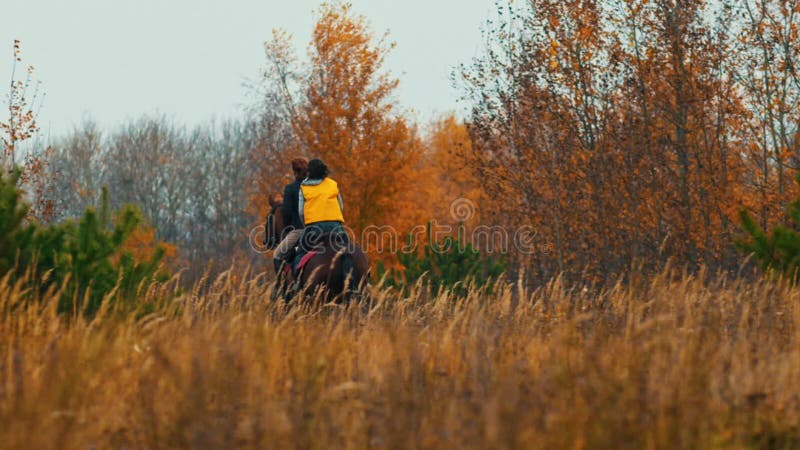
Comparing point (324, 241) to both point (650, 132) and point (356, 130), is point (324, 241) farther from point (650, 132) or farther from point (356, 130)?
point (356, 130)

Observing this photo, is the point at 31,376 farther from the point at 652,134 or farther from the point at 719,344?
the point at 652,134

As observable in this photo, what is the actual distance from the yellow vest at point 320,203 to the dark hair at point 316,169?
0.11 m

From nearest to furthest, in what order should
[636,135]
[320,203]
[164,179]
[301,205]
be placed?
[320,203], [301,205], [636,135], [164,179]

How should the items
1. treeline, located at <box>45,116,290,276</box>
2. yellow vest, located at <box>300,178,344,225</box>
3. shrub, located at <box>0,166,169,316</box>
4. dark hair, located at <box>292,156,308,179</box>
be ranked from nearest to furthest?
shrub, located at <box>0,166,169,316</box> → yellow vest, located at <box>300,178,344,225</box> → dark hair, located at <box>292,156,308,179</box> → treeline, located at <box>45,116,290,276</box>

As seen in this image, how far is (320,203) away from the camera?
12062mm

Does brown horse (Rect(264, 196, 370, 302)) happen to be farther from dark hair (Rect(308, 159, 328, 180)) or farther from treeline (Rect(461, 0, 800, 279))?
treeline (Rect(461, 0, 800, 279))

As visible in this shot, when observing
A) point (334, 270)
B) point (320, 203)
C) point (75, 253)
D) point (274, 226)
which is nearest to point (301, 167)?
point (320, 203)

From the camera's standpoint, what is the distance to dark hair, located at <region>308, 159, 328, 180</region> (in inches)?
476

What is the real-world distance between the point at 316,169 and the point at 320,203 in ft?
1.30

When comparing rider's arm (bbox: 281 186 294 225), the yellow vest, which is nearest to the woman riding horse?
the yellow vest

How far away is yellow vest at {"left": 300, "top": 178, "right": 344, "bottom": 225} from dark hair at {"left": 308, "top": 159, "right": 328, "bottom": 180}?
107 mm

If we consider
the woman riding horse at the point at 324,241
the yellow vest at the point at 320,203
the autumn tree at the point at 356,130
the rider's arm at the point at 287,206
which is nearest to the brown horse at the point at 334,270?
the woman riding horse at the point at 324,241

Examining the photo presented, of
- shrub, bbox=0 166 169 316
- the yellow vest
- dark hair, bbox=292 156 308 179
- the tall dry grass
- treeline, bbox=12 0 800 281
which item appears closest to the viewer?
the tall dry grass

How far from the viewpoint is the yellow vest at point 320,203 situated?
1207cm
